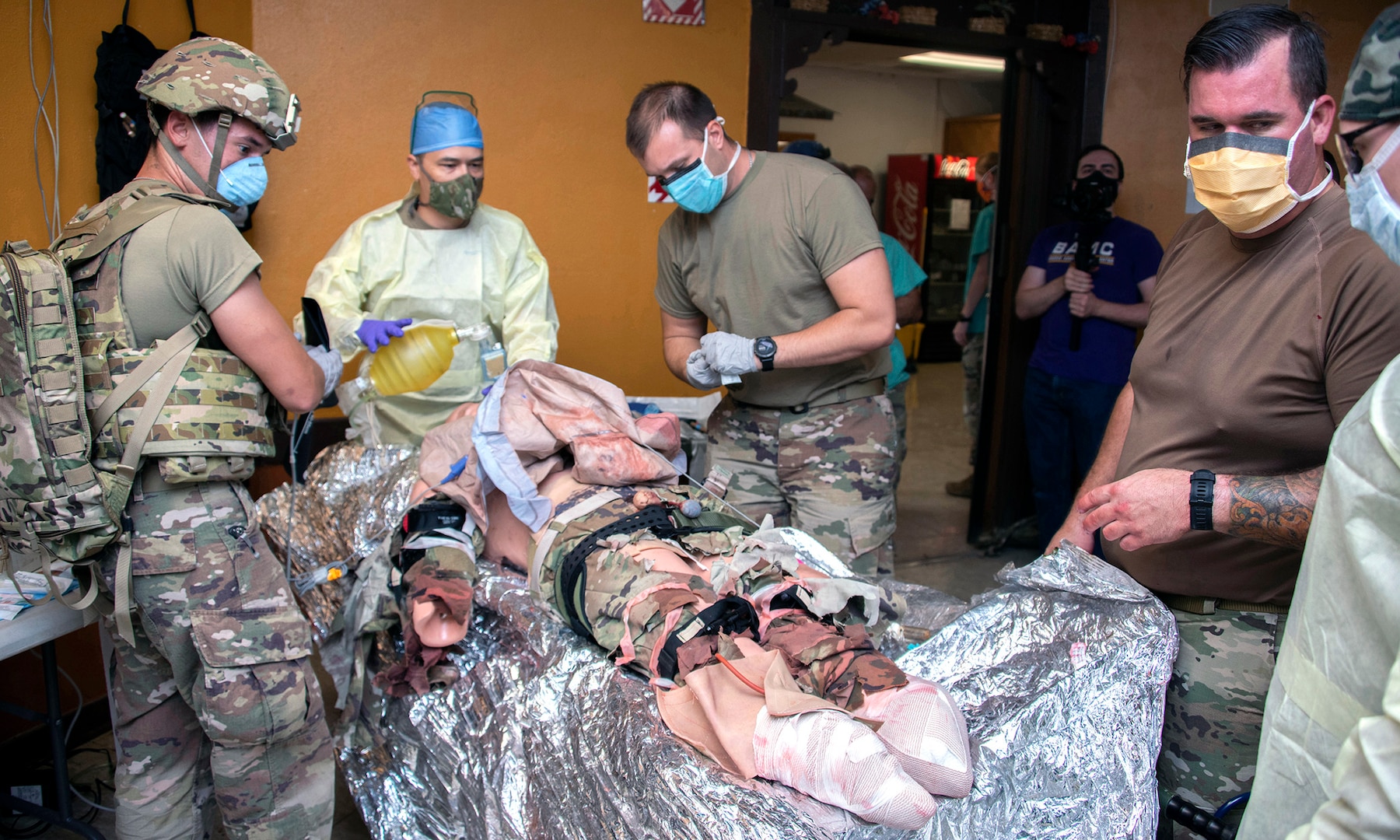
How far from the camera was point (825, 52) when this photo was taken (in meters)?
9.45

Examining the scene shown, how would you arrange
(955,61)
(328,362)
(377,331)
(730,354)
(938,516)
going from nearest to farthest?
1. (328,362)
2. (730,354)
3. (377,331)
4. (938,516)
5. (955,61)

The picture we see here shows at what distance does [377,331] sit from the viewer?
284 centimetres

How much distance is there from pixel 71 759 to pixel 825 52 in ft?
28.7

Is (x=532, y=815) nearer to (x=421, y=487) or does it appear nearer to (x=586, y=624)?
(x=586, y=624)

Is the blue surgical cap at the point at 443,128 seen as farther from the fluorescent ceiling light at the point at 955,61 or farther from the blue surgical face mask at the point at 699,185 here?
the fluorescent ceiling light at the point at 955,61

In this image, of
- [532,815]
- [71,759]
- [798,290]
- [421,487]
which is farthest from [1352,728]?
[71,759]

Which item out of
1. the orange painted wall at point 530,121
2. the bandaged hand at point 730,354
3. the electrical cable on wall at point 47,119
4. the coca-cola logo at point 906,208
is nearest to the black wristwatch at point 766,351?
the bandaged hand at point 730,354

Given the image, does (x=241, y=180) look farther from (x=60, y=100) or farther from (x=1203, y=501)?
(x=1203, y=501)

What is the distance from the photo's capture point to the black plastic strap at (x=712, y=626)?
5.70 feet

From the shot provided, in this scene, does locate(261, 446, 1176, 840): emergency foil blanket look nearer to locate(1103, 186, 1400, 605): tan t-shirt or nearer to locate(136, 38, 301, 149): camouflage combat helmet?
locate(1103, 186, 1400, 605): tan t-shirt

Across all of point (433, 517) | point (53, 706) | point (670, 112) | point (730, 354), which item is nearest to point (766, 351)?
point (730, 354)

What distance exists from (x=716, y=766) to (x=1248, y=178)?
124 centimetres

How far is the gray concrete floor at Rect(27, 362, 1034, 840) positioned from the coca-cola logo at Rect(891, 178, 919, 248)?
128 inches

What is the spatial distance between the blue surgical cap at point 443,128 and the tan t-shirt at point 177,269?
1264 millimetres
